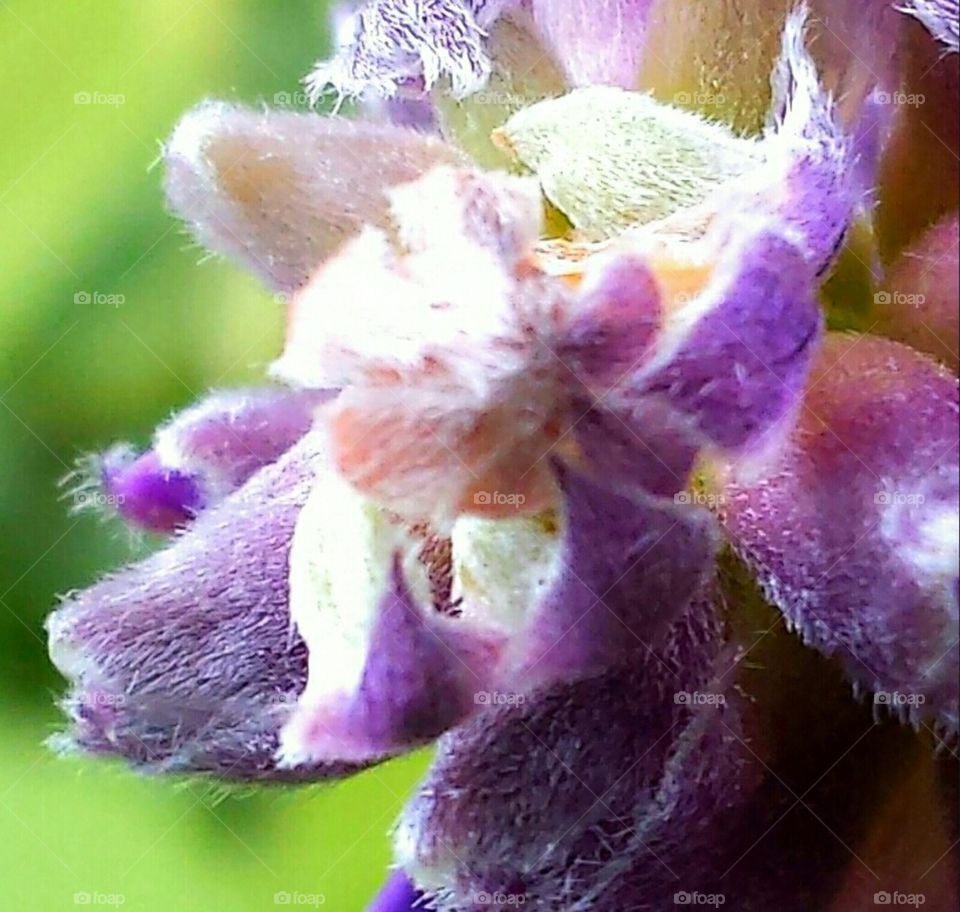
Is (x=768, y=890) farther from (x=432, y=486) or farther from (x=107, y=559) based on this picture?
(x=107, y=559)

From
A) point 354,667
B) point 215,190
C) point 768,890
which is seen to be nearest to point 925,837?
point 768,890
